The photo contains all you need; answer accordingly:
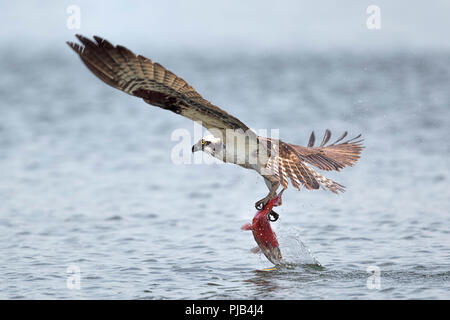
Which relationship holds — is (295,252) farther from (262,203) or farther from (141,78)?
(141,78)

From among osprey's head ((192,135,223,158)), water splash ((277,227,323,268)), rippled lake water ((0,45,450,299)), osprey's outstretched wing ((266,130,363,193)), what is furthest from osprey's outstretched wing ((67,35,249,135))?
water splash ((277,227,323,268))

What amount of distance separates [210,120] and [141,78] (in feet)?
3.44

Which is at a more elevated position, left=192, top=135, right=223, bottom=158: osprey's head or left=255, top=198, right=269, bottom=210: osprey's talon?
left=192, top=135, right=223, bottom=158: osprey's head

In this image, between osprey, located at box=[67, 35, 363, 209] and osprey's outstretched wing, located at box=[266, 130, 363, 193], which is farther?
osprey's outstretched wing, located at box=[266, 130, 363, 193]

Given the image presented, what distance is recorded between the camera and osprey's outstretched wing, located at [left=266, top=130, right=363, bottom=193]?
29.0ft

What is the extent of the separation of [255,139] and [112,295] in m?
2.11

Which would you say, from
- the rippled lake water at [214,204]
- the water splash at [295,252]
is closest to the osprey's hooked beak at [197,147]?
the rippled lake water at [214,204]

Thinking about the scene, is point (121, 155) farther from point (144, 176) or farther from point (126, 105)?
point (126, 105)

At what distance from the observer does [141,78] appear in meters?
8.11

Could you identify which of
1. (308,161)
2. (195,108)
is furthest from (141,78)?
(308,161)

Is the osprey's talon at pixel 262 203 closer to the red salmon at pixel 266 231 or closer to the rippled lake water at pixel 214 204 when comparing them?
the red salmon at pixel 266 231

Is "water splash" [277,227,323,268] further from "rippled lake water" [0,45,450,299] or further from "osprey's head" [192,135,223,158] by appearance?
"osprey's head" [192,135,223,158]

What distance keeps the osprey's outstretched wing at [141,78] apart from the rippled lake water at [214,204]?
72.7 inches

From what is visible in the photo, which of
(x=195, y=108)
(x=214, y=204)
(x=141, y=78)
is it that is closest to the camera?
(x=141, y=78)
